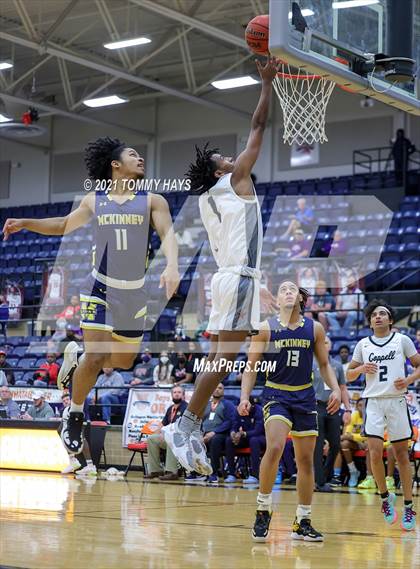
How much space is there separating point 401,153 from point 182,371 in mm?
9762

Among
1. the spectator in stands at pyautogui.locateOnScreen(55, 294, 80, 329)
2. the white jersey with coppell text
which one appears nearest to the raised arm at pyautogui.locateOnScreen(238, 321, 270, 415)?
the white jersey with coppell text

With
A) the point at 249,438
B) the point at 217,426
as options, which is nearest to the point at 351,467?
the point at 249,438

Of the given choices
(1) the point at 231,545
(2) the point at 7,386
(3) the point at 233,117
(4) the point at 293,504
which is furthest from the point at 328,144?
(1) the point at 231,545

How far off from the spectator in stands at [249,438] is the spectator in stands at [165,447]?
0.79m

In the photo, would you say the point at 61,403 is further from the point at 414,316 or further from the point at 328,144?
the point at 328,144

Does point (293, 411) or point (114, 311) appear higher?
point (114, 311)

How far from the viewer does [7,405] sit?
634 inches

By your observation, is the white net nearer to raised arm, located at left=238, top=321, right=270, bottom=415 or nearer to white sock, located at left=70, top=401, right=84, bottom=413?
raised arm, located at left=238, top=321, right=270, bottom=415

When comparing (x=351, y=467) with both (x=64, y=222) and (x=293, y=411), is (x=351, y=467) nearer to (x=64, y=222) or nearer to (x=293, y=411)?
(x=293, y=411)

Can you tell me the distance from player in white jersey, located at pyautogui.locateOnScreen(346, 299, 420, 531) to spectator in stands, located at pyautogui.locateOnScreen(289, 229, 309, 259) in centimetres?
889

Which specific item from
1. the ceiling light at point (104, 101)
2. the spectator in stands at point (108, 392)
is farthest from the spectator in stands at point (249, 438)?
Result: the ceiling light at point (104, 101)

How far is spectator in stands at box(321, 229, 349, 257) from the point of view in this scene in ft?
61.1

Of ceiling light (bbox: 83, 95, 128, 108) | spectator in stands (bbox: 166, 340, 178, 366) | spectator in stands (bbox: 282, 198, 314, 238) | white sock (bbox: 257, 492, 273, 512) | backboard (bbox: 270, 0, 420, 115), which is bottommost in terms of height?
white sock (bbox: 257, 492, 273, 512)

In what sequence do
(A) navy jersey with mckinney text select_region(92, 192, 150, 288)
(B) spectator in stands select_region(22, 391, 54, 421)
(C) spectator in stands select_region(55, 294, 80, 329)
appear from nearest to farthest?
(A) navy jersey with mckinney text select_region(92, 192, 150, 288)
(B) spectator in stands select_region(22, 391, 54, 421)
(C) spectator in stands select_region(55, 294, 80, 329)
